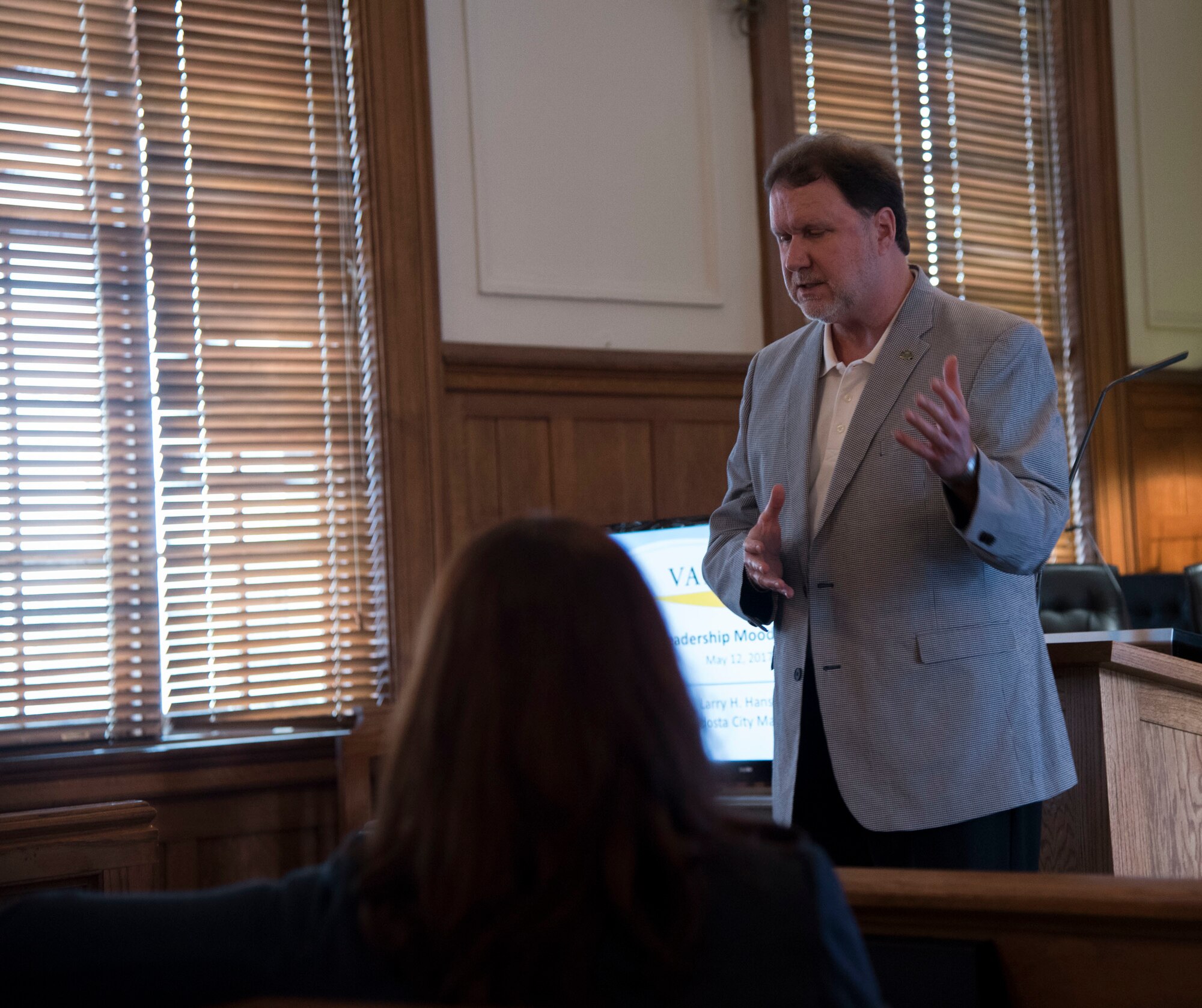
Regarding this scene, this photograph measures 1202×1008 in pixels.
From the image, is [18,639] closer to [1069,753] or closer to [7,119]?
[7,119]

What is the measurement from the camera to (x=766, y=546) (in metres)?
1.83

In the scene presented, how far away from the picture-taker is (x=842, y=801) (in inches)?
71.6

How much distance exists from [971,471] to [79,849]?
147cm

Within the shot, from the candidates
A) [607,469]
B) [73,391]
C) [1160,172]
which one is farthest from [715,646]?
[1160,172]

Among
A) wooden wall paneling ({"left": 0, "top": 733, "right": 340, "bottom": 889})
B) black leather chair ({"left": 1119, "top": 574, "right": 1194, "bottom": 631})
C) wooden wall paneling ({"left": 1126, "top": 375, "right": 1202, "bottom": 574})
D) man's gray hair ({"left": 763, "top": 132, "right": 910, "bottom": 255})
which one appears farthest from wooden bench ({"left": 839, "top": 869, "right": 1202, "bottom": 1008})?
wooden wall paneling ({"left": 1126, "top": 375, "right": 1202, "bottom": 574})

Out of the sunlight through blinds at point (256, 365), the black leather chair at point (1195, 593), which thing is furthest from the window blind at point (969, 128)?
the sunlight through blinds at point (256, 365)

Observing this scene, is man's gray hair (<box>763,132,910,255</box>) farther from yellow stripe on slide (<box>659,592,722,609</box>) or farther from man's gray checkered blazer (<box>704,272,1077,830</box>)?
yellow stripe on slide (<box>659,592,722,609</box>)

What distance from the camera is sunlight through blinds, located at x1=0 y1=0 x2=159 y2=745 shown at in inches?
125

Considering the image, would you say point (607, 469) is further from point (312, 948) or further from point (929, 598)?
point (312, 948)

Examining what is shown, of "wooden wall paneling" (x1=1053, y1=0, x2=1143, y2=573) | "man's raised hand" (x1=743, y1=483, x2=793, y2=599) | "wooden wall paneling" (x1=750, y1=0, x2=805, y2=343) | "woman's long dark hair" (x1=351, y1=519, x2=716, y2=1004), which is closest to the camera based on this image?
"woman's long dark hair" (x1=351, y1=519, x2=716, y2=1004)

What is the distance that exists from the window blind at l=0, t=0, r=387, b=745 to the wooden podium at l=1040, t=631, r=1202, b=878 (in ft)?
6.84

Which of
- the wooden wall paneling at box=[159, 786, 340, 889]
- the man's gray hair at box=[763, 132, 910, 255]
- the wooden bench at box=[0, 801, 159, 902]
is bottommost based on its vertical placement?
the wooden wall paneling at box=[159, 786, 340, 889]

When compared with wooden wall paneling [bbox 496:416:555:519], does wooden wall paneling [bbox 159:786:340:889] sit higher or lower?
lower

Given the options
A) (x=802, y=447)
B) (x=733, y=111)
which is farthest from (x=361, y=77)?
(x=802, y=447)
